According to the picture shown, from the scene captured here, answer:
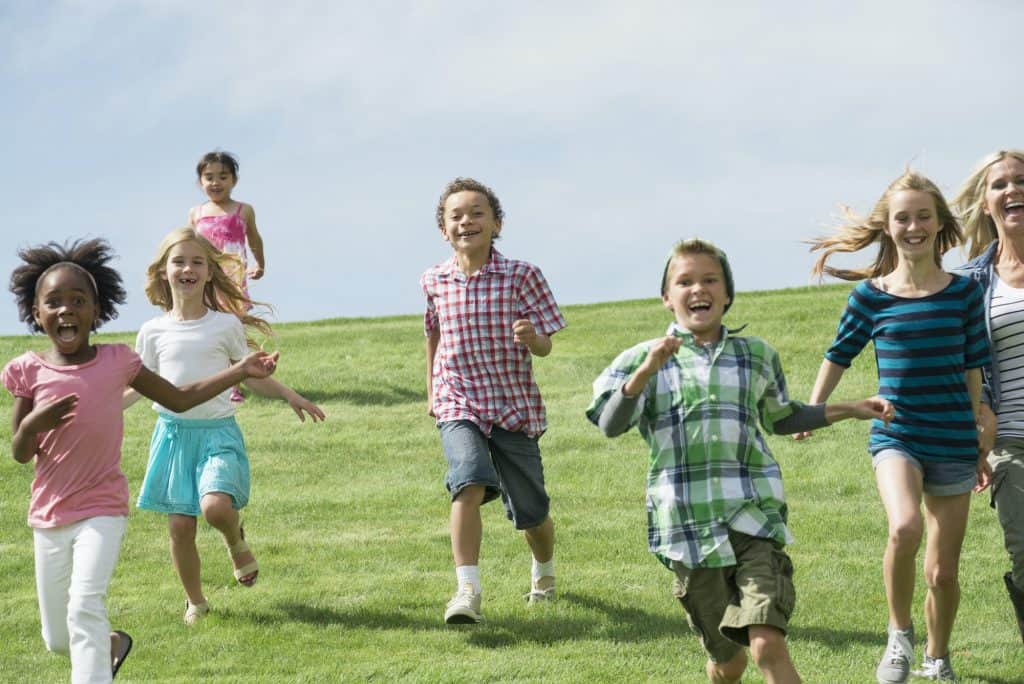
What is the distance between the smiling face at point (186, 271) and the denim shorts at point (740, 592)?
153 inches

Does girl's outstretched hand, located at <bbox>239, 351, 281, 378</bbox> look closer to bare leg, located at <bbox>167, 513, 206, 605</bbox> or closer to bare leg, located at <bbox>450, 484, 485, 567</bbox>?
bare leg, located at <bbox>450, 484, 485, 567</bbox>

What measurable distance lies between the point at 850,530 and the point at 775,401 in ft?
16.0

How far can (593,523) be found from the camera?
10.4m

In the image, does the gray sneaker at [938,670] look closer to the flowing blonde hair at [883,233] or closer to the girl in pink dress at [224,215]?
the flowing blonde hair at [883,233]

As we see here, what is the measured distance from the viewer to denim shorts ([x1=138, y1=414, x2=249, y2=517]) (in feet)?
26.7

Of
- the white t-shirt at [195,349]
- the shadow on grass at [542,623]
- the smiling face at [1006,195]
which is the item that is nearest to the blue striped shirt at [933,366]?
the smiling face at [1006,195]

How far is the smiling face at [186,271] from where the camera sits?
8273mm

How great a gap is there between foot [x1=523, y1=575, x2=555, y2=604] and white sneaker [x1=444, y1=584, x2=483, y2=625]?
83 cm

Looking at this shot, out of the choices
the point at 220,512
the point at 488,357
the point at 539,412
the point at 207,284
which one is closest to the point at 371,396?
the point at 207,284

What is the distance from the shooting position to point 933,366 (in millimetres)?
6461

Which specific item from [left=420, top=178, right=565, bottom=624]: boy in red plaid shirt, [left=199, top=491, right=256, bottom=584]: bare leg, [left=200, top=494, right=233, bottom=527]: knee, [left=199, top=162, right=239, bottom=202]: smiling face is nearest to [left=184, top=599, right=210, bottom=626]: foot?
[left=199, top=491, right=256, bottom=584]: bare leg

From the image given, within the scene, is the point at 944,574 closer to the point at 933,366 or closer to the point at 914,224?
the point at 933,366

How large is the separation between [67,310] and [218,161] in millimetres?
8381

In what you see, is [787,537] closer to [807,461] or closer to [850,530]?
[850,530]
